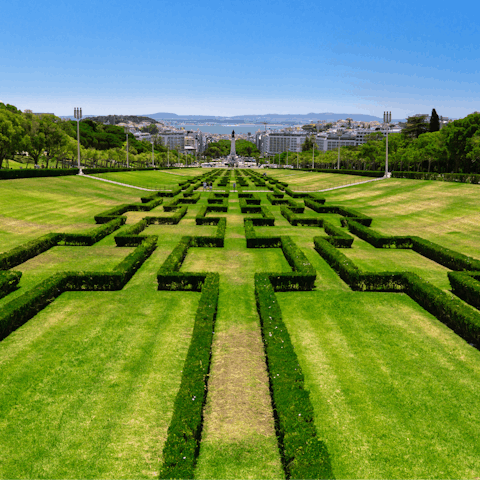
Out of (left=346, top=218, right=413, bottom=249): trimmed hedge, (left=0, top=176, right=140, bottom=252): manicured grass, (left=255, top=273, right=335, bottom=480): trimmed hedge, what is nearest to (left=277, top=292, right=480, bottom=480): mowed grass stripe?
(left=255, top=273, right=335, bottom=480): trimmed hedge

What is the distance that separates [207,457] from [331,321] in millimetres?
7246

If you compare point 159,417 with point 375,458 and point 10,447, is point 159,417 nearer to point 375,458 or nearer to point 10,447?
point 10,447

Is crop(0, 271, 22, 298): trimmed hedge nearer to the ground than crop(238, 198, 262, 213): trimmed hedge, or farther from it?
nearer to the ground

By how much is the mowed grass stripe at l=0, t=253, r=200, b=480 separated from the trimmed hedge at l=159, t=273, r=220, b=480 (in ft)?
1.78

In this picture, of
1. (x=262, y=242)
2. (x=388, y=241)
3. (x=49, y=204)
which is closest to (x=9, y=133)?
(x=49, y=204)

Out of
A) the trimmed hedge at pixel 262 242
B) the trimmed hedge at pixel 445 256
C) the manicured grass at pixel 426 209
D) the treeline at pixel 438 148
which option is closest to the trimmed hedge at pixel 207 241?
the trimmed hedge at pixel 262 242

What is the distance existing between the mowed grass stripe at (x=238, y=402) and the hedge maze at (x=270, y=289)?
20 centimetres

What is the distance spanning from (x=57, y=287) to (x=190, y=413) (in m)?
10.1

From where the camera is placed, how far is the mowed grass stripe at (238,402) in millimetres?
6750

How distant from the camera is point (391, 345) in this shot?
37.0 ft

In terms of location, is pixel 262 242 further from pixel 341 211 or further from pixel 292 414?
pixel 341 211

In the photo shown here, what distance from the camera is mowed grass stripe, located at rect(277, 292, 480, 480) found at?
6938 millimetres

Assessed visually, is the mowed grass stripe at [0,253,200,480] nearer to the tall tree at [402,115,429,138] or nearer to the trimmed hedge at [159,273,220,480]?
the trimmed hedge at [159,273,220,480]

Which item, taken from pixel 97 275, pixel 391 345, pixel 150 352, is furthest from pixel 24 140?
pixel 391 345
